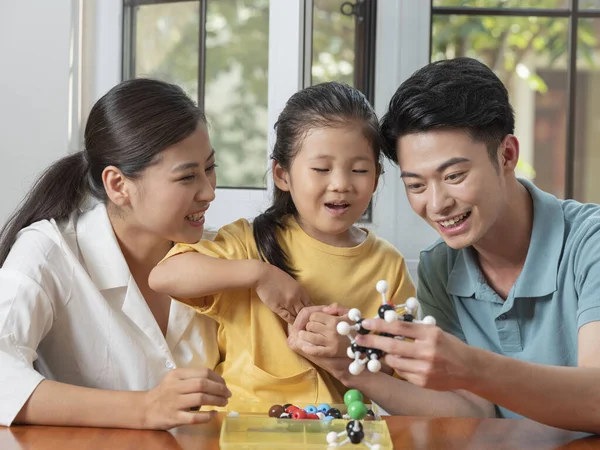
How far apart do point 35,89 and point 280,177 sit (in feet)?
3.21

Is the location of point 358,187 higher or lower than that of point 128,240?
higher

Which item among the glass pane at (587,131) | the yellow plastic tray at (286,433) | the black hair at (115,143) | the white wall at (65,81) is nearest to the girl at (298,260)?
the black hair at (115,143)

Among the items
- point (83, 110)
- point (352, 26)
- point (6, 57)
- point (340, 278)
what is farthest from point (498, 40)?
point (6, 57)

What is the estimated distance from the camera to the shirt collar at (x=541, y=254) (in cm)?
164

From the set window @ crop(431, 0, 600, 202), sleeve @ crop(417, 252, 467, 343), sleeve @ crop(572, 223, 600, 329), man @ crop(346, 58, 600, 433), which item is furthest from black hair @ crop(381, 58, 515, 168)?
window @ crop(431, 0, 600, 202)

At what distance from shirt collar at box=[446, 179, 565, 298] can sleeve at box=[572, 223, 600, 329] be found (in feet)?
0.15

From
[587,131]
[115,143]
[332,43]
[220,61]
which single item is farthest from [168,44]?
[587,131]

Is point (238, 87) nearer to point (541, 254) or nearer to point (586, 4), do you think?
point (586, 4)

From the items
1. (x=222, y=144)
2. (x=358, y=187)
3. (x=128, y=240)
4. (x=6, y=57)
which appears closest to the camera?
(x=358, y=187)

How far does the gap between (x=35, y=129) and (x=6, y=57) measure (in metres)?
0.23

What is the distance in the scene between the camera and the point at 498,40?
2.45 meters

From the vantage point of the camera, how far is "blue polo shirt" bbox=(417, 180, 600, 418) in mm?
1612

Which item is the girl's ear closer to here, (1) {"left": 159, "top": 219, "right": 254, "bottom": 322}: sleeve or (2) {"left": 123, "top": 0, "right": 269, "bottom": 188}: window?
(1) {"left": 159, "top": 219, "right": 254, "bottom": 322}: sleeve

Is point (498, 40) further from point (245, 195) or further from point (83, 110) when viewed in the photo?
point (83, 110)
